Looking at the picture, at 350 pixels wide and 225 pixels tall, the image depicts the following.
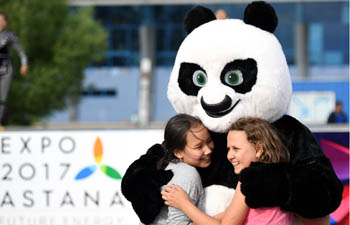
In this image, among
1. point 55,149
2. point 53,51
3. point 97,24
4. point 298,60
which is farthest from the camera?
point 298,60

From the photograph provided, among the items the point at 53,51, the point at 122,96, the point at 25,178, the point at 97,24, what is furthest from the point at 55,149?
the point at 122,96

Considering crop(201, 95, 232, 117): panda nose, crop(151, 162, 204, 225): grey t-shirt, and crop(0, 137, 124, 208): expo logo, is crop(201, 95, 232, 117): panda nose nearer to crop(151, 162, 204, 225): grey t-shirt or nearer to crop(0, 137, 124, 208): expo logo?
crop(151, 162, 204, 225): grey t-shirt

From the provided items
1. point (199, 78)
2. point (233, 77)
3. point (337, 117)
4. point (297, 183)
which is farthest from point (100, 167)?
point (337, 117)

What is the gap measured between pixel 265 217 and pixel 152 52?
27.7m

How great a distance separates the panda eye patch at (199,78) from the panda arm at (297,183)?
46 centimetres

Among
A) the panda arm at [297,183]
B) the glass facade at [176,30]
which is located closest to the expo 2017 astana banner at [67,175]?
the panda arm at [297,183]

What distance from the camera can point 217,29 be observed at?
10.9ft

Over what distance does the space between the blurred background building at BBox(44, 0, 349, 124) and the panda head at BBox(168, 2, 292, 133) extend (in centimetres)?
2347

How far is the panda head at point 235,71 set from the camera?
3.20 meters

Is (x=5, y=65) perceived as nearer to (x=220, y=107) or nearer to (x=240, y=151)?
(x=220, y=107)

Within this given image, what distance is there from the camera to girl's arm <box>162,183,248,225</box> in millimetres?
2881

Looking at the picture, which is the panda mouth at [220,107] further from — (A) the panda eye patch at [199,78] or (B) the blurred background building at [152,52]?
(B) the blurred background building at [152,52]

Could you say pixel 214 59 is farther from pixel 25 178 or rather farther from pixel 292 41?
pixel 292 41

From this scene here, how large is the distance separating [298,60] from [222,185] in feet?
89.6
